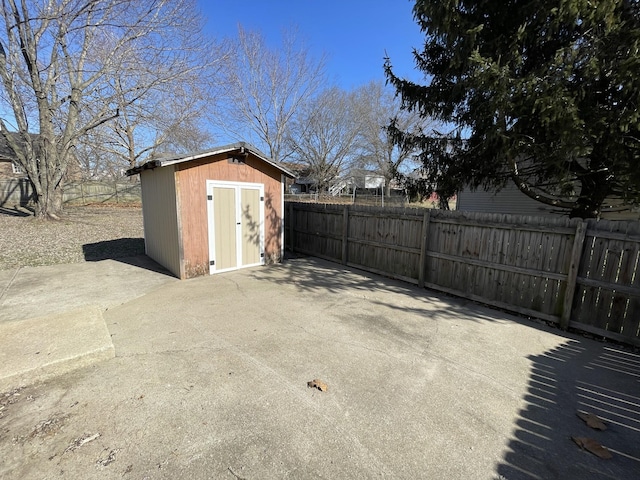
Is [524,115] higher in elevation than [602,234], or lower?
higher

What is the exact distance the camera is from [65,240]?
30.4 ft

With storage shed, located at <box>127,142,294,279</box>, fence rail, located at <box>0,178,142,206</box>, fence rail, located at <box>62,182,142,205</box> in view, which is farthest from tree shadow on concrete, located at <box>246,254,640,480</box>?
fence rail, located at <box>62,182,142,205</box>

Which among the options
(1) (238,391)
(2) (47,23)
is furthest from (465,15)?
(2) (47,23)

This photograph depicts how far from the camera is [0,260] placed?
22.3ft

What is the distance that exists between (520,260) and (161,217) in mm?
7066

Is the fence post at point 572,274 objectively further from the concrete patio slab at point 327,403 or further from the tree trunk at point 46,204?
the tree trunk at point 46,204

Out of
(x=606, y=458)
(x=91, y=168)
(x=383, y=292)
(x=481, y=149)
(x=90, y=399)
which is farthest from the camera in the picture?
(x=91, y=168)

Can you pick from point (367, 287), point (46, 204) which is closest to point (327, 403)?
point (367, 287)

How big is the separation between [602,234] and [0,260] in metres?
11.6

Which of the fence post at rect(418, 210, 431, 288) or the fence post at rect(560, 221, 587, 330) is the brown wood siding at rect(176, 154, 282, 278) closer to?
the fence post at rect(418, 210, 431, 288)

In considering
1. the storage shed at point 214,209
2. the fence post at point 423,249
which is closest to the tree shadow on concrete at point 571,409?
the fence post at point 423,249

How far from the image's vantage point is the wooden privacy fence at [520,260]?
3.67m

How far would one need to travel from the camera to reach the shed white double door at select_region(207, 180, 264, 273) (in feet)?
20.6

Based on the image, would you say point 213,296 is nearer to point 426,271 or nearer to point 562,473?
point 426,271
